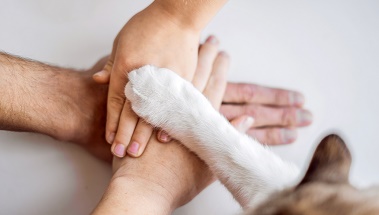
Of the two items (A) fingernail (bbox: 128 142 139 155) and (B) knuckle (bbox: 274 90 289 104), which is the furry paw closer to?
(A) fingernail (bbox: 128 142 139 155)

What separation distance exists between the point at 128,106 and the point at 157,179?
0.16 metres

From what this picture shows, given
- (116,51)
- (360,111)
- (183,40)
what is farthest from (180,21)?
(360,111)

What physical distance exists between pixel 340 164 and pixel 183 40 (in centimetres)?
46

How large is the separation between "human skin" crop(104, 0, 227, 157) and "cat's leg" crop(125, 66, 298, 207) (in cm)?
4

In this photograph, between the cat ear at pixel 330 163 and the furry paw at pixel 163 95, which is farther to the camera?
the furry paw at pixel 163 95

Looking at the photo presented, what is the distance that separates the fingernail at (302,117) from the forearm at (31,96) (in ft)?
1.84

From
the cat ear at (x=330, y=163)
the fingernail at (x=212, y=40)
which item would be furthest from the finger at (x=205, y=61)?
the cat ear at (x=330, y=163)

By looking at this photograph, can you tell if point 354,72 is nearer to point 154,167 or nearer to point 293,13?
point 293,13

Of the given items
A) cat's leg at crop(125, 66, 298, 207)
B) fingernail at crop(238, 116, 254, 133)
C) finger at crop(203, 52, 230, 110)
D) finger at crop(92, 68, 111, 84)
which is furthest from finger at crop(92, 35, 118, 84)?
fingernail at crop(238, 116, 254, 133)

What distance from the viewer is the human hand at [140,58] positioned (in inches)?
39.2

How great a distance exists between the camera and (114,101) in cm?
102

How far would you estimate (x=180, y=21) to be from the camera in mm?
1028

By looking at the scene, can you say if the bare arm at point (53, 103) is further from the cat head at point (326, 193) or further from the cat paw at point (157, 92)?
the cat head at point (326, 193)

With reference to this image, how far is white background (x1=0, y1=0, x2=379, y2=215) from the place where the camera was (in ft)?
3.68
